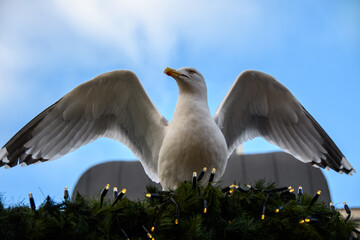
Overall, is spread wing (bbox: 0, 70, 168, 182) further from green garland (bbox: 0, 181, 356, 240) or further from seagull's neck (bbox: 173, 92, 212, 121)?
green garland (bbox: 0, 181, 356, 240)

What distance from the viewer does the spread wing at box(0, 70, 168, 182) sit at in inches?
87.0

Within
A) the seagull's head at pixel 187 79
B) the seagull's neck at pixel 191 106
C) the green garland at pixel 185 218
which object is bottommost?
the green garland at pixel 185 218

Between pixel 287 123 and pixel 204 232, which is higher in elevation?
pixel 287 123

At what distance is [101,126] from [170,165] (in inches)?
30.2

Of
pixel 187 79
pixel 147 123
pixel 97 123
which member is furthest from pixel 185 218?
pixel 97 123

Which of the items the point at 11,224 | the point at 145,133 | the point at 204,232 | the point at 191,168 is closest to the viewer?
the point at 11,224

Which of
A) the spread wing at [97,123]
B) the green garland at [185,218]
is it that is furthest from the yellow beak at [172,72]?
the green garland at [185,218]

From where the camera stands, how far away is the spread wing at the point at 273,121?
7.60ft

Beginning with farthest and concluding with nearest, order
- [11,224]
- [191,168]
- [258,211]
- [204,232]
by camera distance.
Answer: [191,168] → [258,211] → [204,232] → [11,224]

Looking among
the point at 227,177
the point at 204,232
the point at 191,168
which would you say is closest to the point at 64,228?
the point at 204,232

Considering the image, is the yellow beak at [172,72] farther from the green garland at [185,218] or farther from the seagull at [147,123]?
the green garland at [185,218]

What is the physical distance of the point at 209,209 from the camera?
1.11 m

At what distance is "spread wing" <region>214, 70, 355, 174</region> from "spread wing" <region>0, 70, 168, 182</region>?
1.40 ft

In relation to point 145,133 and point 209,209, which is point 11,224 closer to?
point 209,209
